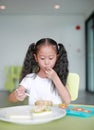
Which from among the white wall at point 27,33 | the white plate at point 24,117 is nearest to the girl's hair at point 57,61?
the white plate at point 24,117

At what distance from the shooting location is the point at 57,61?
1178mm

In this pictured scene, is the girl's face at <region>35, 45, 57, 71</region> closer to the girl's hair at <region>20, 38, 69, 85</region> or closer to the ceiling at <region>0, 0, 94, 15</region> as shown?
the girl's hair at <region>20, 38, 69, 85</region>

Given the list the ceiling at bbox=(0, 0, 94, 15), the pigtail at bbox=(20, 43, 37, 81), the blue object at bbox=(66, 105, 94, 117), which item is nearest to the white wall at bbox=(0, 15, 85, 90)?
the ceiling at bbox=(0, 0, 94, 15)

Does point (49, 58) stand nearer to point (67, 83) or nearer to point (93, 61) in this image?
point (67, 83)

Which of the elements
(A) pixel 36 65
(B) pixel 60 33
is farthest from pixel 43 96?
(B) pixel 60 33

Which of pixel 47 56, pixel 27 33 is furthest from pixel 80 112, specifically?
pixel 27 33

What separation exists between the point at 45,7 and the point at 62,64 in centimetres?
433

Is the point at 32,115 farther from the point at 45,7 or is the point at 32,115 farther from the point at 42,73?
the point at 45,7

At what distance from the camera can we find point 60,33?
5.96 meters

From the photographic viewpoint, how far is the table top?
1.93 feet

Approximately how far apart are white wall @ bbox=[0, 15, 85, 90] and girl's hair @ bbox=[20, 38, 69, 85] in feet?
15.7

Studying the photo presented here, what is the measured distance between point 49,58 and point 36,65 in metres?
0.19

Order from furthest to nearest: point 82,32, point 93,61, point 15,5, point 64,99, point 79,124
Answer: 1. point 82,32
2. point 93,61
3. point 15,5
4. point 64,99
5. point 79,124

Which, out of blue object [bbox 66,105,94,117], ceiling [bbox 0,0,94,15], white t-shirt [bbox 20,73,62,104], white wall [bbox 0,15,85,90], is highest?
ceiling [bbox 0,0,94,15]
